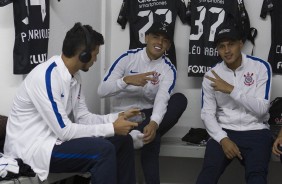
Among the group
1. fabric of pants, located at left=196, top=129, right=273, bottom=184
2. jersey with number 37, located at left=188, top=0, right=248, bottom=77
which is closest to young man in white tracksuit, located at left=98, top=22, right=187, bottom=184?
fabric of pants, located at left=196, top=129, right=273, bottom=184

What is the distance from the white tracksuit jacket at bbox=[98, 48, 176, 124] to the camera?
2.69 meters

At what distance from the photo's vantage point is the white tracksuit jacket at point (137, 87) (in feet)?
8.81

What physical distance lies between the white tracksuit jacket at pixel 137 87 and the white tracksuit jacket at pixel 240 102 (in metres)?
0.28

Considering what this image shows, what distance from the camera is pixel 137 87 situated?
9.02ft

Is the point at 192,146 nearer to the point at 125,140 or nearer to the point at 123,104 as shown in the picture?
the point at 123,104

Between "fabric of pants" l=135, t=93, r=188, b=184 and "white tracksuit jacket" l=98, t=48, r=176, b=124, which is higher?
"white tracksuit jacket" l=98, t=48, r=176, b=124

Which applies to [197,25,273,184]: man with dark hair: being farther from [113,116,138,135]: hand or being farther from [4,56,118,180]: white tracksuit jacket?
[4,56,118,180]: white tracksuit jacket

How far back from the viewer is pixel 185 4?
3.23 m

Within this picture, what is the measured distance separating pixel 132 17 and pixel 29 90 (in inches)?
61.3

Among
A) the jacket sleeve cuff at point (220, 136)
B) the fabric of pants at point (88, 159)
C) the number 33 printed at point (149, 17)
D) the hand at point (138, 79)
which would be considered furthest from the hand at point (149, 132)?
the number 33 printed at point (149, 17)

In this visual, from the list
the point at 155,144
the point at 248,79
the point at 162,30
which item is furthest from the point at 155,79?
the point at 248,79

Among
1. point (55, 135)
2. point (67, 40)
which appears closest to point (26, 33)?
point (67, 40)

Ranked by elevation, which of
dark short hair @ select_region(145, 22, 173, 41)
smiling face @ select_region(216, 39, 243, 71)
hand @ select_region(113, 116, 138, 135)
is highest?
dark short hair @ select_region(145, 22, 173, 41)

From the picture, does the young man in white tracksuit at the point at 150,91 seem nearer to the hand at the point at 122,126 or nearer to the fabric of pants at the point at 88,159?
the hand at the point at 122,126
